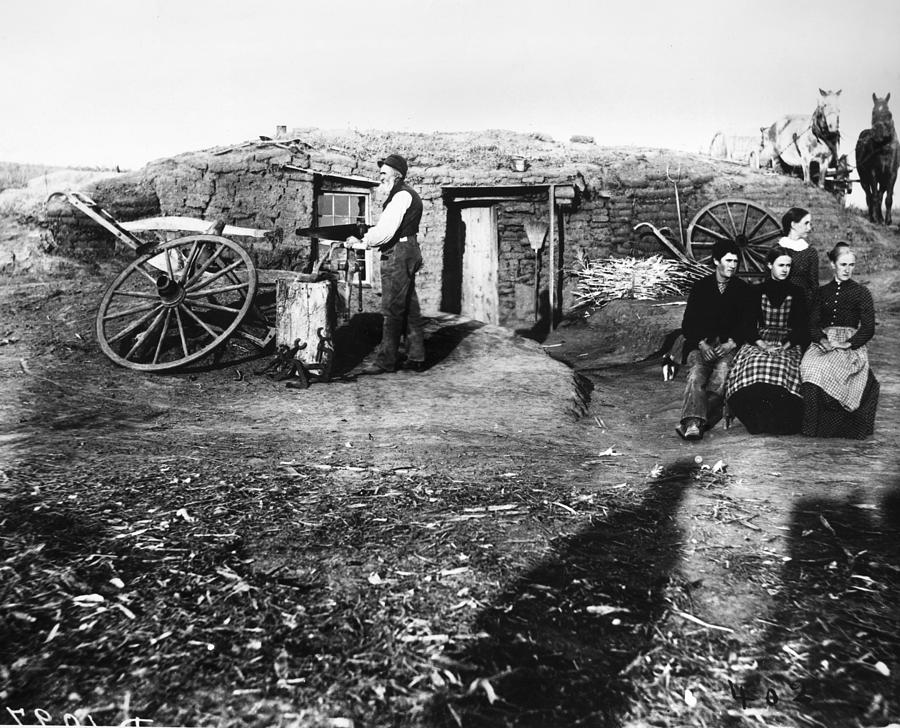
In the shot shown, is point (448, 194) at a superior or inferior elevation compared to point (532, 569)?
superior

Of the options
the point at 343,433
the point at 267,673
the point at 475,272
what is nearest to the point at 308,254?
the point at 475,272

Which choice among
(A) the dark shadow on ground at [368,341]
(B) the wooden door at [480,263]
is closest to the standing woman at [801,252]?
(A) the dark shadow on ground at [368,341]

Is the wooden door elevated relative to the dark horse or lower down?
lower down

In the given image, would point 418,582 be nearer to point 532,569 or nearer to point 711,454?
point 532,569

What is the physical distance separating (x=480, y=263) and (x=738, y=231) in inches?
163

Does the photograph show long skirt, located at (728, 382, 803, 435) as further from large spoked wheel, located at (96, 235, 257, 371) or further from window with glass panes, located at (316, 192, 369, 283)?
window with glass panes, located at (316, 192, 369, 283)

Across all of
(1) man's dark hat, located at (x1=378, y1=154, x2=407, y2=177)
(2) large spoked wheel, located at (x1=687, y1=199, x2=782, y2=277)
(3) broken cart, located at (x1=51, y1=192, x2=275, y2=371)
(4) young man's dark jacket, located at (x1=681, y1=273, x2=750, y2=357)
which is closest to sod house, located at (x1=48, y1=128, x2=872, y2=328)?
(2) large spoked wheel, located at (x1=687, y1=199, x2=782, y2=277)

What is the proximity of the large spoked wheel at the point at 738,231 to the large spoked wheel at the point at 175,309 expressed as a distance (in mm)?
7470

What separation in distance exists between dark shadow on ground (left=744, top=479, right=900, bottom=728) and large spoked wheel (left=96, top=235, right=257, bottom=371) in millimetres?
4539

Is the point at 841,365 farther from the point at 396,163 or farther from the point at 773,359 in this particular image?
the point at 396,163

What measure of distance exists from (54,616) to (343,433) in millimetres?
2306

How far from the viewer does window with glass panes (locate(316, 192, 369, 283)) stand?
998cm

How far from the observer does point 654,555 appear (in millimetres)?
Answer: 2414

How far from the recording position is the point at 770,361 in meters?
4.09
